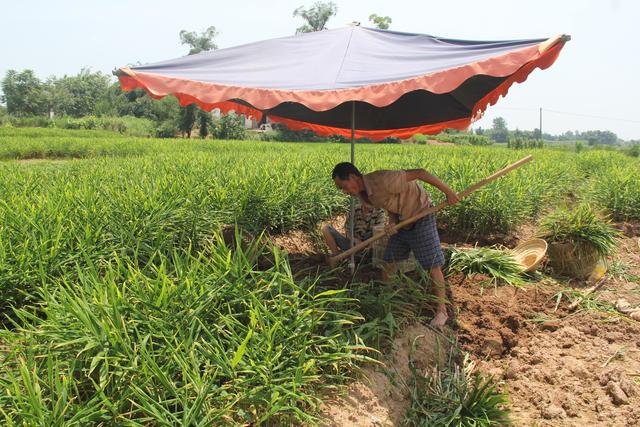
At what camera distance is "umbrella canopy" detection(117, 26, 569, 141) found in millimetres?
2049

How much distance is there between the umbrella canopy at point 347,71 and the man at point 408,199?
51 cm

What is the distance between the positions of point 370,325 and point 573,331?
1527mm

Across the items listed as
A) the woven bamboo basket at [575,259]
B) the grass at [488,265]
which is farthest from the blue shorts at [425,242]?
the woven bamboo basket at [575,259]

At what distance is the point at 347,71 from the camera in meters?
2.34

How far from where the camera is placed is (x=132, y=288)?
2.26 metres

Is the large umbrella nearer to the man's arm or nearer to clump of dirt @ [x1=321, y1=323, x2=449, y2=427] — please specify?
the man's arm

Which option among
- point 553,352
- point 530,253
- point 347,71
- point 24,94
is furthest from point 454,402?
point 24,94

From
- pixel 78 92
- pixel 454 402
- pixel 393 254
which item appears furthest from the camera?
pixel 78 92

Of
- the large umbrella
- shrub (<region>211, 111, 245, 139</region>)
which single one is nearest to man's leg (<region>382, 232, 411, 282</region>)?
the large umbrella

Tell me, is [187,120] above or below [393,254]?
above

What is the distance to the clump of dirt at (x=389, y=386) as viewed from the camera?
202cm

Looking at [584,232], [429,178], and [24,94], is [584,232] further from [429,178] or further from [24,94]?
[24,94]

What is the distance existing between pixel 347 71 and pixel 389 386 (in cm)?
170

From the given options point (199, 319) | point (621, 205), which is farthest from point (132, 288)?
point (621, 205)
